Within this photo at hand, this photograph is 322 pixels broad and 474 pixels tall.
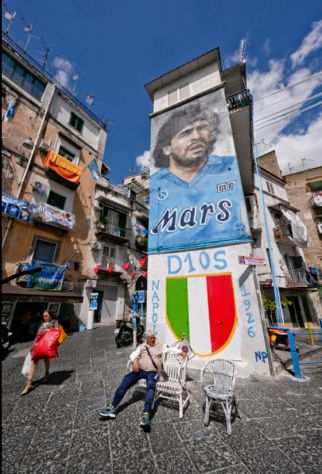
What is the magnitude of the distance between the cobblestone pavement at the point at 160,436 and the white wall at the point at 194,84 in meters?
12.3

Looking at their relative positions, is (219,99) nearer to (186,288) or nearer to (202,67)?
(202,67)

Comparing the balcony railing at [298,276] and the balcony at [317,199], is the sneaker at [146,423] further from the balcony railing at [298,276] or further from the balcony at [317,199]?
the balcony at [317,199]

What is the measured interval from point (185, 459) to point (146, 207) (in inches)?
750

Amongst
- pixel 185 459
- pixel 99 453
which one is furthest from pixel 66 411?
pixel 185 459

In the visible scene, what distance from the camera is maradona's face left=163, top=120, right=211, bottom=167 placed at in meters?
8.91

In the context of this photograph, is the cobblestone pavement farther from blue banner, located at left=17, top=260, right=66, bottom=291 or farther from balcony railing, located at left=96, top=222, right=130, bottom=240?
balcony railing, located at left=96, top=222, right=130, bottom=240

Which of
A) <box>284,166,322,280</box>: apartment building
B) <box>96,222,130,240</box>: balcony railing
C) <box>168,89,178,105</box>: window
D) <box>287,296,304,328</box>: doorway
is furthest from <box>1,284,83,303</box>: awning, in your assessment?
<box>284,166,322,280</box>: apartment building

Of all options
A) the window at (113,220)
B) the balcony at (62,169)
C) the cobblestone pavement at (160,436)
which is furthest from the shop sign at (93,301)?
the cobblestone pavement at (160,436)

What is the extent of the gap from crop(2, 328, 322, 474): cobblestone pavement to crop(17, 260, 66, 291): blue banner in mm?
7787

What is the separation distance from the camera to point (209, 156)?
8555 mm

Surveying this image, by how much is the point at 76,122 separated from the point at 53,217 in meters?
9.58

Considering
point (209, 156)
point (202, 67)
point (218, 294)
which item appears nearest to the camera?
point (218, 294)

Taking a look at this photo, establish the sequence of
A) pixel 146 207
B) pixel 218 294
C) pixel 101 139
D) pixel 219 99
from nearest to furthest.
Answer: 1. pixel 218 294
2. pixel 219 99
3. pixel 101 139
4. pixel 146 207

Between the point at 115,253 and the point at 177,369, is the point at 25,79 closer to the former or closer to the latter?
the point at 115,253
